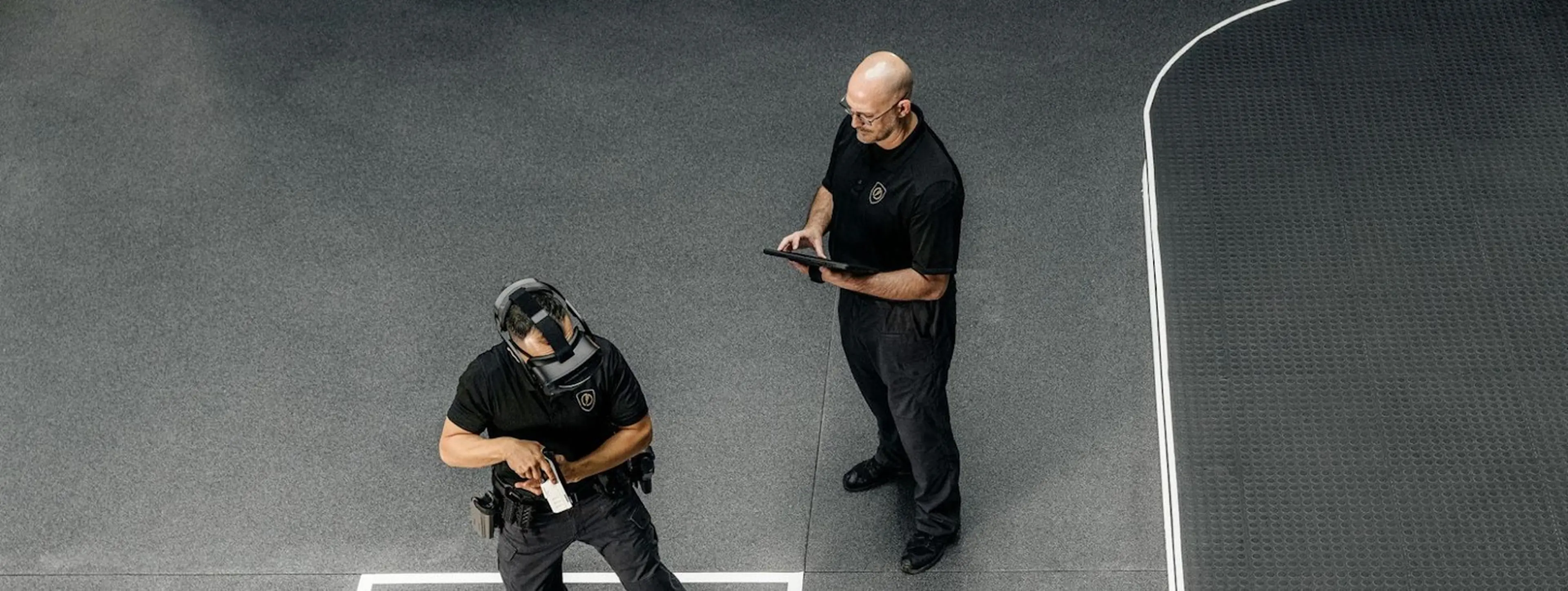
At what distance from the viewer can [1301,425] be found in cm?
320

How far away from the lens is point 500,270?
546cm

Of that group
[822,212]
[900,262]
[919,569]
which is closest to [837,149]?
[822,212]

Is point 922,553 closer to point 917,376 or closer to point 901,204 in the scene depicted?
point 917,376

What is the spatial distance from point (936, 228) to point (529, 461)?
1.12 metres

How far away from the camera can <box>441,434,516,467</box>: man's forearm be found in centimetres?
344

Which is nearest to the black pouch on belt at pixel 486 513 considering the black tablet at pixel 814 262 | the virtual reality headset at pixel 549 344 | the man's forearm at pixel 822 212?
the virtual reality headset at pixel 549 344

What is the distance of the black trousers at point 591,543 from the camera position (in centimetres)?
366

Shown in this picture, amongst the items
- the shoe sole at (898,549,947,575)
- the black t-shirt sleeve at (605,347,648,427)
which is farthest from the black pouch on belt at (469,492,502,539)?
the shoe sole at (898,549,947,575)

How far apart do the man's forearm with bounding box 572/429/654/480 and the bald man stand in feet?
1.93

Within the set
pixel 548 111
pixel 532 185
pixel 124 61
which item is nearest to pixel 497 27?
pixel 548 111

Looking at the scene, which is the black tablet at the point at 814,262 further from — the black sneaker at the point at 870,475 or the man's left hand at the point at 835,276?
the black sneaker at the point at 870,475

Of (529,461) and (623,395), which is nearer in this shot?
(529,461)

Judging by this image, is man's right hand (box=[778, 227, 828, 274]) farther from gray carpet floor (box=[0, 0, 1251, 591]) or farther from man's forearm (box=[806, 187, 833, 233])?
gray carpet floor (box=[0, 0, 1251, 591])

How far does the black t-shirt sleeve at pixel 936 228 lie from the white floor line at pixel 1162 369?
489 millimetres
